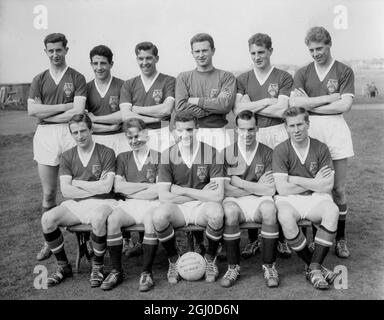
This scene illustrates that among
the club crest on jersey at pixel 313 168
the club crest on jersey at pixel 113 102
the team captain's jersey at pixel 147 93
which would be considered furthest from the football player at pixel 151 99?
the club crest on jersey at pixel 313 168

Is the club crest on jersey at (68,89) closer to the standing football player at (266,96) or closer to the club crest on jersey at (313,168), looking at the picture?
the standing football player at (266,96)

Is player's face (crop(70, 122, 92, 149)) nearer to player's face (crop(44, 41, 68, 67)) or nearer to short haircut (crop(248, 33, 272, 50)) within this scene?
player's face (crop(44, 41, 68, 67))

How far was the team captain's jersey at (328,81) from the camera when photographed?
4703 millimetres

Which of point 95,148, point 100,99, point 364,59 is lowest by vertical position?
point 95,148

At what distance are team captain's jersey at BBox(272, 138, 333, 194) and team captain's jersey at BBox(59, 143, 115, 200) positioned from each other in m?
1.64

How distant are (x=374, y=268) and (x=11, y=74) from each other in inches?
182

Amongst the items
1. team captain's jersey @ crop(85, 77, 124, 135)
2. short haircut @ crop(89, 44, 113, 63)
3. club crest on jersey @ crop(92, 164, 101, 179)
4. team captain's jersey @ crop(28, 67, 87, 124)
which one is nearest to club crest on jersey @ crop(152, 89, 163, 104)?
team captain's jersey @ crop(85, 77, 124, 135)

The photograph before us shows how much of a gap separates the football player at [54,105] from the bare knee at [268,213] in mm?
2238

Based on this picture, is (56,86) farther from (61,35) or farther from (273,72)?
(273,72)

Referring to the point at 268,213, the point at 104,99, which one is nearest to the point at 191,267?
the point at 268,213

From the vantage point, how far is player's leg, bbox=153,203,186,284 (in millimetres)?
4082

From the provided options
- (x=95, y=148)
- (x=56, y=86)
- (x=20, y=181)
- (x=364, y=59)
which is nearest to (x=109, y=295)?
(x=95, y=148)
